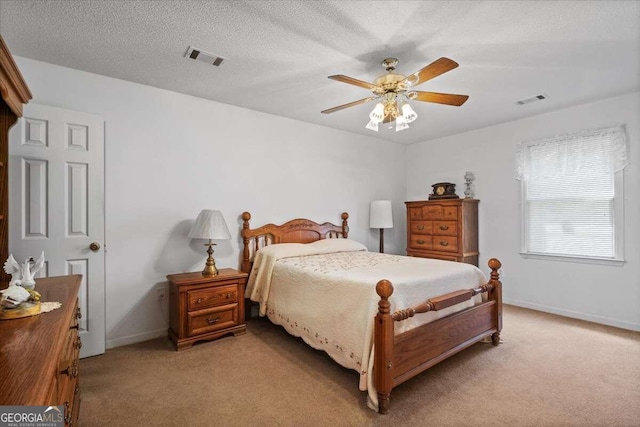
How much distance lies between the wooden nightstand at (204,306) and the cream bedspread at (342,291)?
31 cm

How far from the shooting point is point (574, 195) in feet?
12.3

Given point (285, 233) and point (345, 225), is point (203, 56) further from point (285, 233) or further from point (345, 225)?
point (345, 225)

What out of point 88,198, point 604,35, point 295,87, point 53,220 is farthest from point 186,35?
point 604,35

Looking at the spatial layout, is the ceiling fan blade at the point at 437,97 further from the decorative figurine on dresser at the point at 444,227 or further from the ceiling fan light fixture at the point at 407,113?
the decorative figurine on dresser at the point at 444,227

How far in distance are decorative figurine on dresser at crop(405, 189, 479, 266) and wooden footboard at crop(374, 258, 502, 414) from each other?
4.52ft

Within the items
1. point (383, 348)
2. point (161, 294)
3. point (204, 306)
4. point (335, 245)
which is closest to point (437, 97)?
point (383, 348)

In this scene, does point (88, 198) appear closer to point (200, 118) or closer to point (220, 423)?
point (200, 118)

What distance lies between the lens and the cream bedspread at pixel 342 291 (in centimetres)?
214

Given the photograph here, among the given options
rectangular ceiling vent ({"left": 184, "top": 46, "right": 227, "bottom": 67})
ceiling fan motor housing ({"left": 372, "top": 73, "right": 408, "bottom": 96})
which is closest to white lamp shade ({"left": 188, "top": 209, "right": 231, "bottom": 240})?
rectangular ceiling vent ({"left": 184, "top": 46, "right": 227, "bottom": 67})

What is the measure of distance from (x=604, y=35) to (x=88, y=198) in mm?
4239

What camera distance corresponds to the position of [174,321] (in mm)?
2965

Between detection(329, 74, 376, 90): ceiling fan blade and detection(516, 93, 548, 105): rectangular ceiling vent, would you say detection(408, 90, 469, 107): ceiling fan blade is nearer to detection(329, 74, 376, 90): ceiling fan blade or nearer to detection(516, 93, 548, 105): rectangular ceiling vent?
detection(329, 74, 376, 90): ceiling fan blade

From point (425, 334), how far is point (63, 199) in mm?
3105

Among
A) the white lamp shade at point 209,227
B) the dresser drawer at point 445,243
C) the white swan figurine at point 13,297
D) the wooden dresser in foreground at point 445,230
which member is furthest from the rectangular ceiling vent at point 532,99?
the white swan figurine at point 13,297
